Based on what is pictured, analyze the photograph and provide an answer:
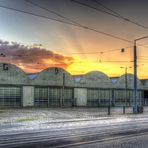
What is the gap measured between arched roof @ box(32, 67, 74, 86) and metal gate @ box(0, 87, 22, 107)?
10.6 ft

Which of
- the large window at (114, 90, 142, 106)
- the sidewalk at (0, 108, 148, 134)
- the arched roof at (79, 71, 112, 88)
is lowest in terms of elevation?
the sidewalk at (0, 108, 148, 134)

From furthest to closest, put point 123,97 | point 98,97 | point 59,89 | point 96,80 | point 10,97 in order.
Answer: point 123,97
point 98,97
point 96,80
point 59,89
point 10,97

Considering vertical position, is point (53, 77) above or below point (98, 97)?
above

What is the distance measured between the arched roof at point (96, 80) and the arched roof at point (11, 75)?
1199 centimetres

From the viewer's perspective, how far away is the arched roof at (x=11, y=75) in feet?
159

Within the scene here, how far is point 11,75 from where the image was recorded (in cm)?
4944

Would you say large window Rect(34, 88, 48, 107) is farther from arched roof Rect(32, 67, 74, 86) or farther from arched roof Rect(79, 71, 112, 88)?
arched roof Rect(79, 71, 112, 88)

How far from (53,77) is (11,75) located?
778 centimetres

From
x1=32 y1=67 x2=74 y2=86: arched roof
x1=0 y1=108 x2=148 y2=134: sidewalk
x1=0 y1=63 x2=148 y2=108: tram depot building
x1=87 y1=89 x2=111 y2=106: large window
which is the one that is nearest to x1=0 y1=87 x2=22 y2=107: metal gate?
x1=0 y1=63 x2=148 y2=108: tram depot building

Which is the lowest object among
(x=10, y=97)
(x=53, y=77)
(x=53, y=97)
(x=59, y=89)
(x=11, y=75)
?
(x=53, y=97)

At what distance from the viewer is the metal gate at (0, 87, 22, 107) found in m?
48.7

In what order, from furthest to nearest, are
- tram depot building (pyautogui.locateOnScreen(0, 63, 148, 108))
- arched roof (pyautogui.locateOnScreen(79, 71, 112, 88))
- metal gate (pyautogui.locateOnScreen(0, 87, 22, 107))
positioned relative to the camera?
arched roof (pyautogui.locateOnScreen(79, 71, 112, 88)) → tram depot building (pyautogui.locateOnScreen(0, 63, 148, 108)) → metal gate (pyautogui.locateOnScreen(0, 87, 22, 107))

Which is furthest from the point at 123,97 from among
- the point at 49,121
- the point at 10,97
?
the point at 49,121

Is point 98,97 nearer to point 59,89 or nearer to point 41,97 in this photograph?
point 59,89
